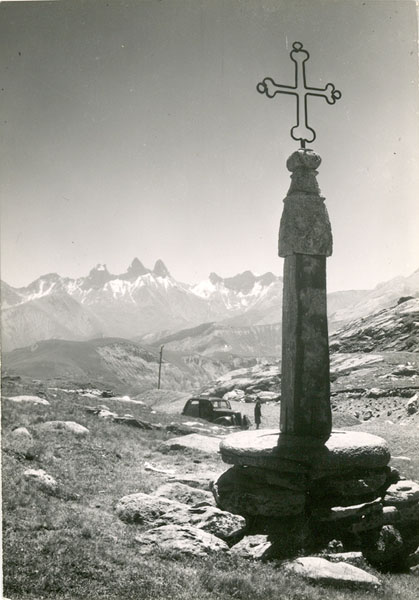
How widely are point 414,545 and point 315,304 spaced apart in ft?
11.7

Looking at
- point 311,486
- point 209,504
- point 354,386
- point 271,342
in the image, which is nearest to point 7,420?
point 209,504

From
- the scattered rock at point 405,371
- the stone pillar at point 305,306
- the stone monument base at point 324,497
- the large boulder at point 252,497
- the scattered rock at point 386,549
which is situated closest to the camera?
the scattered rock at point 386,549

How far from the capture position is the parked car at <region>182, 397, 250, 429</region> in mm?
20531

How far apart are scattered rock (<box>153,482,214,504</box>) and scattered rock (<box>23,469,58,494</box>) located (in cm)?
163

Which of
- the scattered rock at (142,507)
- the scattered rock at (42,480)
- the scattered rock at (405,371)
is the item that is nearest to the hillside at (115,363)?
the scattered rock at (405,371)

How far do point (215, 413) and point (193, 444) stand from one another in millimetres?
8721

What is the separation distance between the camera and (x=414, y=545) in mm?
6609

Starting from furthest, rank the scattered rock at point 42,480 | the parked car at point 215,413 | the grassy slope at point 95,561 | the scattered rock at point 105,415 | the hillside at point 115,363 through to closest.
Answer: the hillside at point 115,363 < the parked car at point 215,413 < the scattered rock at point 105,415 < the scattered rock at point 42,480 < the grassy slope at point 95,561

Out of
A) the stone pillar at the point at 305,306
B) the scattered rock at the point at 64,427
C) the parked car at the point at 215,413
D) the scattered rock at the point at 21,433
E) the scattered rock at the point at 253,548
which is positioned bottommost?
the parked car at the point at 215,413

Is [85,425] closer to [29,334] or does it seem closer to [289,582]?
[289,582]

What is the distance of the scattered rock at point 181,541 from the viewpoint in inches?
227

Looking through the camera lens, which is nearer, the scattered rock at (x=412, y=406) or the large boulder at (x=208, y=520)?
the large boulder at (x=208, y=520)

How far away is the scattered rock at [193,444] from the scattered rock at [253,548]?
5946mm

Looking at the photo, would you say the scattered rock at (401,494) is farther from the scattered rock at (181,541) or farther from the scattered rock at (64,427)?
the scattered rock at (64,427)
